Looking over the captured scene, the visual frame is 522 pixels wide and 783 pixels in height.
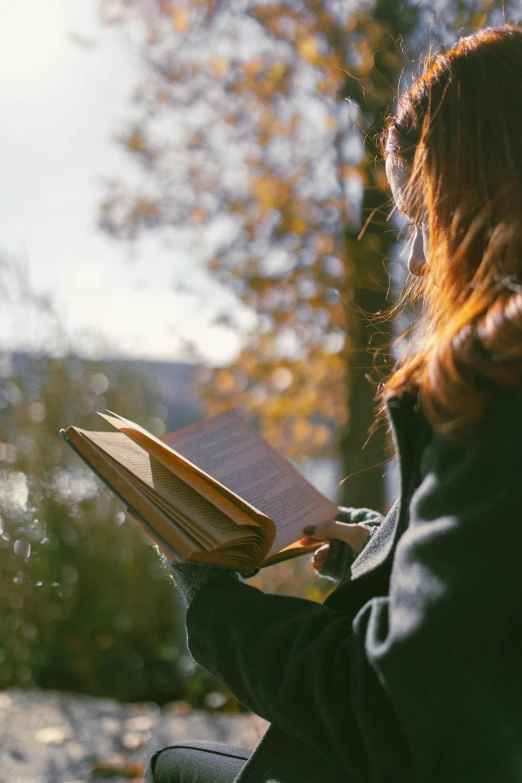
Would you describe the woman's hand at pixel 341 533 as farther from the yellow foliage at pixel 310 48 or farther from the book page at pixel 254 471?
the yellow foliage at pixel 310 48

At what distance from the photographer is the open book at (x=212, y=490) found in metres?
1.19

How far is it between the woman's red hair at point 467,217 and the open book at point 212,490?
1.27ft

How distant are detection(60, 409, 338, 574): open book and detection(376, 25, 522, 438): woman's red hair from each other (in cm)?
39

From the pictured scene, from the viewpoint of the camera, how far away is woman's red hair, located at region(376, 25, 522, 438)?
2.91 ft

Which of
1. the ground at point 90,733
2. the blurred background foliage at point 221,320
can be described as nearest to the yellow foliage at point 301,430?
the blurred background foliage at point 221,320

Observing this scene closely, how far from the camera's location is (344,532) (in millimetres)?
1588

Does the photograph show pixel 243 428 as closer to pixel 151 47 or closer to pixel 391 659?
pixel 391 659

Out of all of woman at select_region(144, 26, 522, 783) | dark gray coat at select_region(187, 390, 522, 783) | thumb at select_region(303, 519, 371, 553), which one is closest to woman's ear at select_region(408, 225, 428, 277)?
woman at select_region(144, 26, 522, 783)

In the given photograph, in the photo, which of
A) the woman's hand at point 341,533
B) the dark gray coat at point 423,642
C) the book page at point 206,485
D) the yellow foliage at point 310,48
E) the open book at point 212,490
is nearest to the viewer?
the dark gray coat at point 423,642

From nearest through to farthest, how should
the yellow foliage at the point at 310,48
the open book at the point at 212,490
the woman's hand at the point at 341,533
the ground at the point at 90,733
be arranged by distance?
the open book at the point at 212,490 < the woman's hand at the point at 341,533 < the ground at the point at 90,733 < the yellow foliage at the point at 310,48

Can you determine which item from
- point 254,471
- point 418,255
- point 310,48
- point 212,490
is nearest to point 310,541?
point 254,471

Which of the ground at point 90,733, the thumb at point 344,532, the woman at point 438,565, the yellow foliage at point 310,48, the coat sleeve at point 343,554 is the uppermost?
the yellow foliage at point 310,48

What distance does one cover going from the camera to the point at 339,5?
3656 millimetres

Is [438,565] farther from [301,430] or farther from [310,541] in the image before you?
[301,430]
